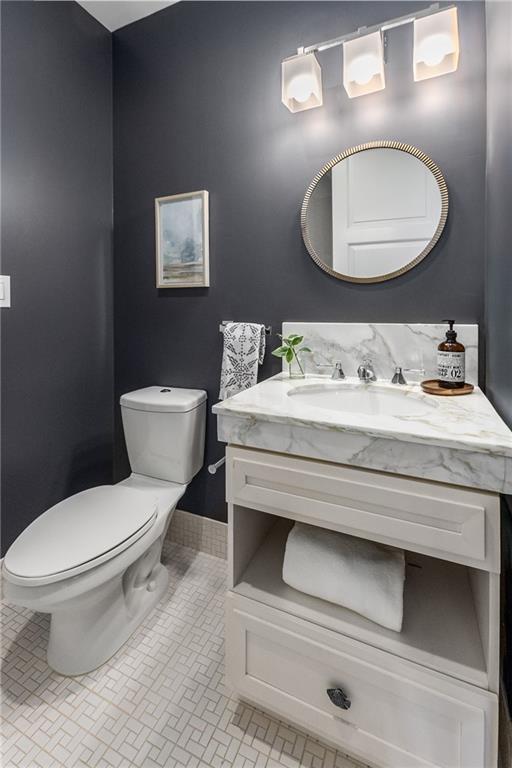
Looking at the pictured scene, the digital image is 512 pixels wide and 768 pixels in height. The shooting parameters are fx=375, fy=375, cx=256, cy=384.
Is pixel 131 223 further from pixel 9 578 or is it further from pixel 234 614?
pixel 234 614

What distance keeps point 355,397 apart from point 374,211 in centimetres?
63

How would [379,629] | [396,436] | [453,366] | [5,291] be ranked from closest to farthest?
[396,436] → [379,629] → [453,366] → [5,291]

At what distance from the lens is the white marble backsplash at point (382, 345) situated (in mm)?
1189

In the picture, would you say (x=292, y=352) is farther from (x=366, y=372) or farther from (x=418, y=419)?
(x=418, y=419)

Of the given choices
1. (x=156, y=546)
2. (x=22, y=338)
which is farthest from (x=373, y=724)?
(x=22, y=338)


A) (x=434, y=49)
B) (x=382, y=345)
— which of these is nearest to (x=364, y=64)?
(x=434, y=49)

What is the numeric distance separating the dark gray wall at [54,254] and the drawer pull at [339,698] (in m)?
1.29

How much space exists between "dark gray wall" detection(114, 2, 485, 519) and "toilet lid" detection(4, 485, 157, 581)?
452mm

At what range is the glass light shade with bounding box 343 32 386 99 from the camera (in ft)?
3.81

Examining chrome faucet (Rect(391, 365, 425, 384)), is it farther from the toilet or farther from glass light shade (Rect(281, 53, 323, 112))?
glass light shade (Rect(281, 53, 323, 112))

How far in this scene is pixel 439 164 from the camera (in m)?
1.19

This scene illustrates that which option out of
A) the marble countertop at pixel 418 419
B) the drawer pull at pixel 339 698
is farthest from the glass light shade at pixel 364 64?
the drawer pull at pixel 339 698

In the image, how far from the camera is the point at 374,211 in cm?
126

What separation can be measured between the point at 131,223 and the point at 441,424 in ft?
5.41
